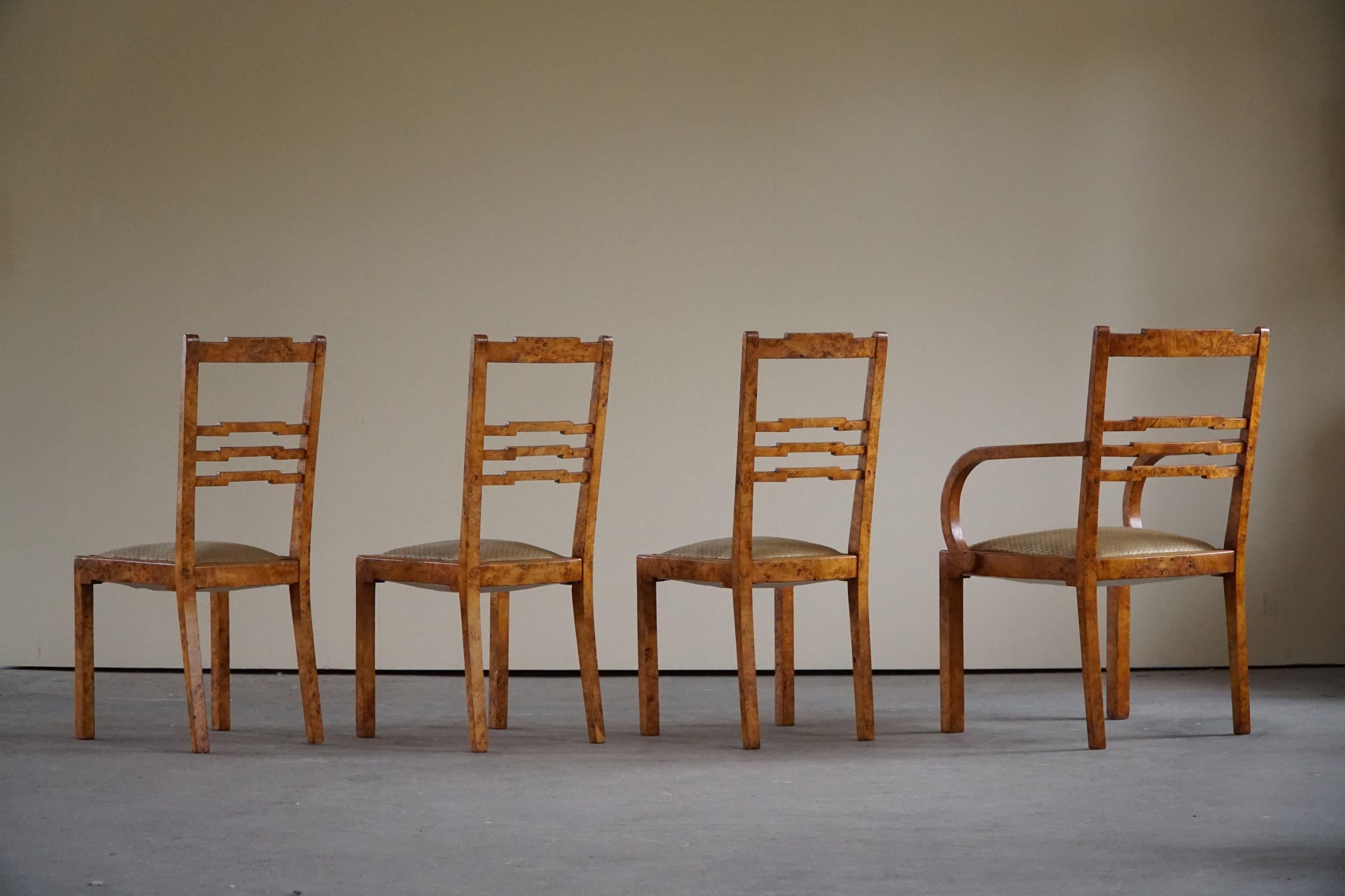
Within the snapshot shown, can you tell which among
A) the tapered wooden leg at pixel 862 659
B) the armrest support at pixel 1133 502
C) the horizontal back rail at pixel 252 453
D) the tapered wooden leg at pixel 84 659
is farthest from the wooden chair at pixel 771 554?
the tapered wooden leg at pixel 84 659

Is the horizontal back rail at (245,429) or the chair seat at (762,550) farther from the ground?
the horizontal back rail at (245,429)

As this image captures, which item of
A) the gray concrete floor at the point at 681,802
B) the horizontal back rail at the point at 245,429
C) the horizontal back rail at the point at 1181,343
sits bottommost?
the gray concrete floor at the point at 681,802

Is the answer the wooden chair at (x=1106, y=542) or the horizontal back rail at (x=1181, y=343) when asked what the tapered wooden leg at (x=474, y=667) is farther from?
the horizontal back rail at (x=1181, y=343)

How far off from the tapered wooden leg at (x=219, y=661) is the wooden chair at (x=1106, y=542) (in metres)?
1.90

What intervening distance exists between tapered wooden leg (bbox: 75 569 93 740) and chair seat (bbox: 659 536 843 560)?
1476 mm

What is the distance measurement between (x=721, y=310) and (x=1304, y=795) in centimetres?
279

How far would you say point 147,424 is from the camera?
5.29m

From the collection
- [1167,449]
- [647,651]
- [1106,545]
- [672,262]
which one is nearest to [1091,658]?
[1106,545]

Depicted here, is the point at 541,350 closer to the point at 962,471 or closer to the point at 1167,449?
the point at 962,471

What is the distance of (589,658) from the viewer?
3717 mm

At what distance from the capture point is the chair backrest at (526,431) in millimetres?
3533

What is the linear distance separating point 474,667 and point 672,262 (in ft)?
7.11

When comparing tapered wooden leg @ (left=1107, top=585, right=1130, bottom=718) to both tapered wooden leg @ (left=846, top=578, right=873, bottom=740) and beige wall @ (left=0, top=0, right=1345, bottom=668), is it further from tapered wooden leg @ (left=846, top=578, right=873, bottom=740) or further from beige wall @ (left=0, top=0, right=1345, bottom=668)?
beige wall @ (left=0, top=0, right=1345, bottom=668)

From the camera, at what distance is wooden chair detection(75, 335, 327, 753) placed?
3.53 meters
